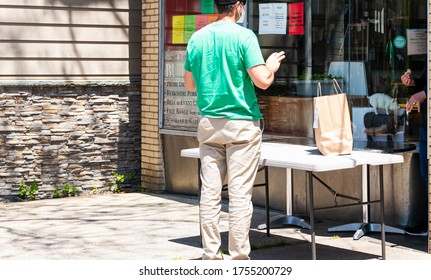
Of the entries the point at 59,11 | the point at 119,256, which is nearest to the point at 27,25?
the point at 59,11

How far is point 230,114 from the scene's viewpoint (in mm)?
6789

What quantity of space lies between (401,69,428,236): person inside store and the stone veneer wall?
403 centimetres

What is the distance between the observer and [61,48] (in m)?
11.2

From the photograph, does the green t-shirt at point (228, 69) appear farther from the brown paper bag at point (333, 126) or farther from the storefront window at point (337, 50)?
the storefront window at point (337, 50)

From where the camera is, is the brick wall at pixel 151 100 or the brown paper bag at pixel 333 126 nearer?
the brown paper bag at pixel 333 126

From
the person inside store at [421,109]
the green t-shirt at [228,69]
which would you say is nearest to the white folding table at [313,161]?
the green t-shirt at [228,69]

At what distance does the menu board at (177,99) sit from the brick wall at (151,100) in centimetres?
14

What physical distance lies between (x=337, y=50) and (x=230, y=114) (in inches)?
117

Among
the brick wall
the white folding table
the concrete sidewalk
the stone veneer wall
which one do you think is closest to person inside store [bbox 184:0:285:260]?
the white folding table

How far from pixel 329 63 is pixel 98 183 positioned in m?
3.50

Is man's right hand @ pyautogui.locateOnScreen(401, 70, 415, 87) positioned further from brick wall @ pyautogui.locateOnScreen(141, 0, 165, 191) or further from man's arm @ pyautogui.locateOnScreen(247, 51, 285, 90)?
brick wall @ pyautogui.locateOnScreen(141, 0, 165, 191)

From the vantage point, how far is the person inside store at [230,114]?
677 centimetres

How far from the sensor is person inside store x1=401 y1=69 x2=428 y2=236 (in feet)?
27.3

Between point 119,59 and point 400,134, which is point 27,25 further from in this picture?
point 400,134
